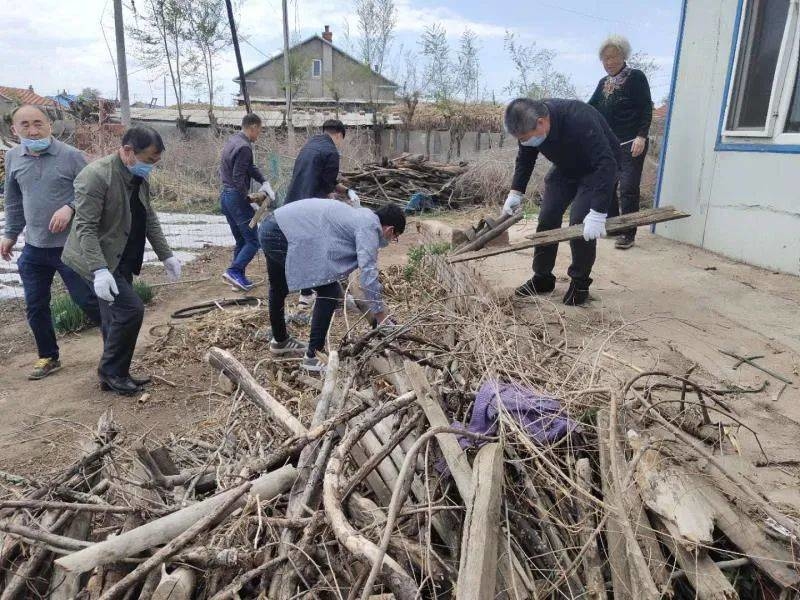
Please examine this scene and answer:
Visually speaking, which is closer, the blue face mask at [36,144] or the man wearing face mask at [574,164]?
the man wearing face mask at [574,164]

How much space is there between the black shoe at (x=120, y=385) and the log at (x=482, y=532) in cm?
309

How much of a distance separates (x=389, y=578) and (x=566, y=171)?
10.8ft

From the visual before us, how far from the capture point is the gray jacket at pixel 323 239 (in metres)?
3.60

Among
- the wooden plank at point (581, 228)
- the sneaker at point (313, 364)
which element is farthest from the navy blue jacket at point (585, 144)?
the sneaker at point (313, 364)

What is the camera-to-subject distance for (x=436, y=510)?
6.11ft

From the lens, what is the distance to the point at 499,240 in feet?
16.5

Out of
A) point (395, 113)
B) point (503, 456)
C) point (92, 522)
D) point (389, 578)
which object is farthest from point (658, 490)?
point (395, 113)

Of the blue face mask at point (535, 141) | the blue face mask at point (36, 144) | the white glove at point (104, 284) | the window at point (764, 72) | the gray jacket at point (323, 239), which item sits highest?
the window at point (764, 72)

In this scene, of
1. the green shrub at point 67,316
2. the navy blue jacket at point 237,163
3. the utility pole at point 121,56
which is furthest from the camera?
the utility pole at point 121,56

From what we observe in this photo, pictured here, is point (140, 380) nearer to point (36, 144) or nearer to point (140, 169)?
point (140, 169)

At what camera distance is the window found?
170 inches

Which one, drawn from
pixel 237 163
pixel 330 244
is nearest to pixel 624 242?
pixel 330 244

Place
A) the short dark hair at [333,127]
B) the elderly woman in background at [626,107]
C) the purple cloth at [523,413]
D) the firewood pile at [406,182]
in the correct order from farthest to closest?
1. the firewood pile at [406,182]
2. the short dark hair at [333,127]
3. the elderly woman in background at [626,107]
4. the purple cloth at [523,413]

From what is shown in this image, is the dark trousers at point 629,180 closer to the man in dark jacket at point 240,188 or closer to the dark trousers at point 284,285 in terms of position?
the dark trousers at point 284,285
